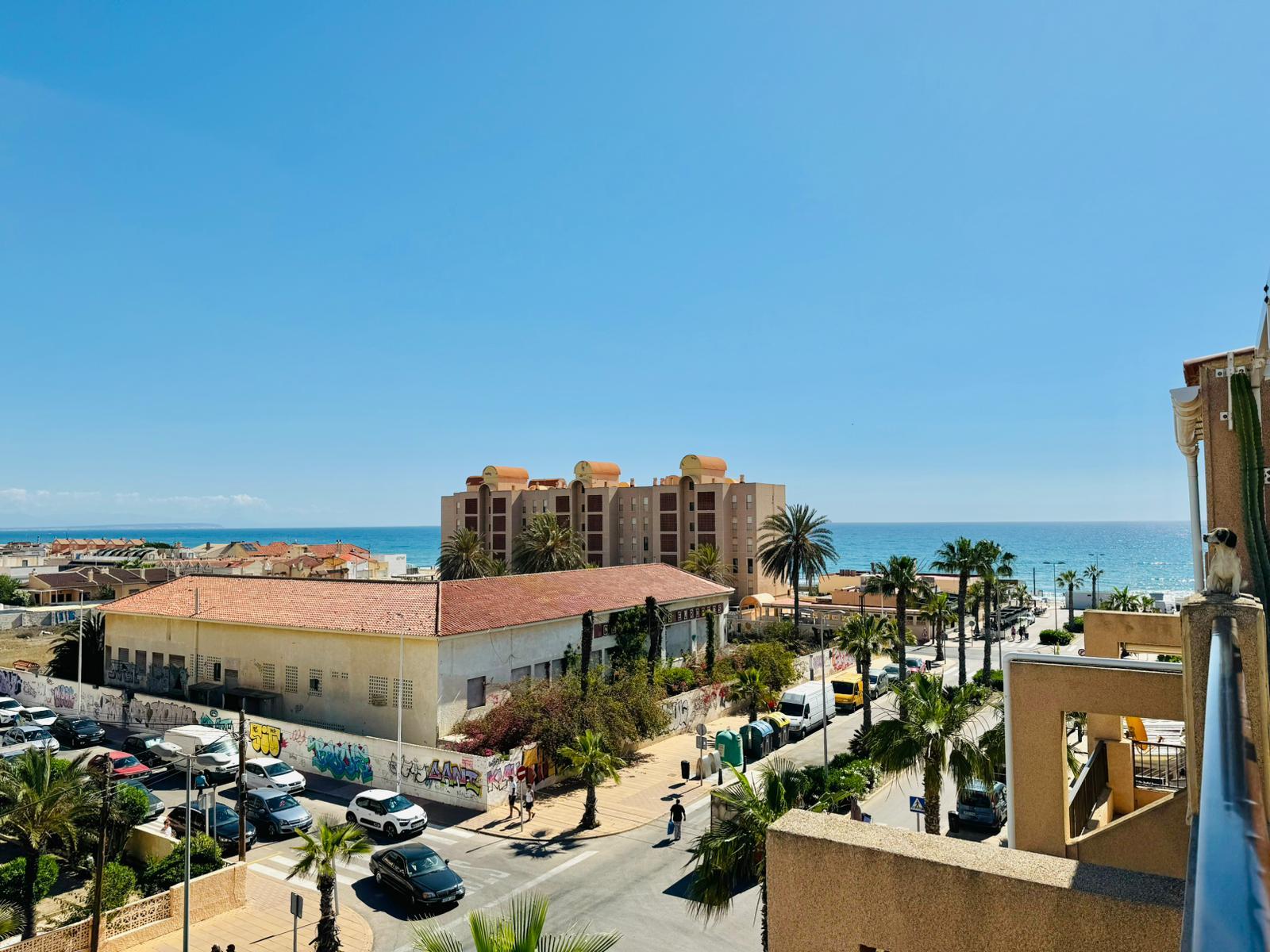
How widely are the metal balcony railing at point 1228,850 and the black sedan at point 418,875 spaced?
22.9 m

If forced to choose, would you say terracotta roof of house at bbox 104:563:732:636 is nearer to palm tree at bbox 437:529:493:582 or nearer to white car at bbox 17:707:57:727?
white car at bbox 17:707:57:727

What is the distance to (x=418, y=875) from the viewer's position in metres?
22.8

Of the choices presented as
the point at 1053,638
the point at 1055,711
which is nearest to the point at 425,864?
the point at 1055,711

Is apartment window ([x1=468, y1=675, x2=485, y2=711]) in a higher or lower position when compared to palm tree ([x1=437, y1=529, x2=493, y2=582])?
lower

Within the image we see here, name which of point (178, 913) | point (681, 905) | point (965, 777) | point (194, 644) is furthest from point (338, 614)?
point (965, 777)

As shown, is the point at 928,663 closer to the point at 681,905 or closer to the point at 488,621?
the point at 488,621

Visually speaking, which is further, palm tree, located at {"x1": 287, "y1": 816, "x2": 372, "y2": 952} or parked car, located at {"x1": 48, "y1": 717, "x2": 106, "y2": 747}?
parked car, located at {"x1": 48, "y1": 717, "x2": 106, "y2": 747}

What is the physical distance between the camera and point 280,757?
119 feet

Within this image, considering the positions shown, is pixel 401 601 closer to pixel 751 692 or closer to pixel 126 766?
pixel 126 766

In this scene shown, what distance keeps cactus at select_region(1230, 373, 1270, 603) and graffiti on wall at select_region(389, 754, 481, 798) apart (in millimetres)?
27033

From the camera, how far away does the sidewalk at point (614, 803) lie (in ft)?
96.1

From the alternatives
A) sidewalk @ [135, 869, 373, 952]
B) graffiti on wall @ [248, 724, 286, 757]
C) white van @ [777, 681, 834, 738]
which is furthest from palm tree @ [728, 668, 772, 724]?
sidewalk @ [135, 869, 373, 952]

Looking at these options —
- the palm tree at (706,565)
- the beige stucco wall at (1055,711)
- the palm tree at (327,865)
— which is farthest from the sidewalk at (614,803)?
the palm tree at (706,565)

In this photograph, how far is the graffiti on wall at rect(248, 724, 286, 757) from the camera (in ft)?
121
